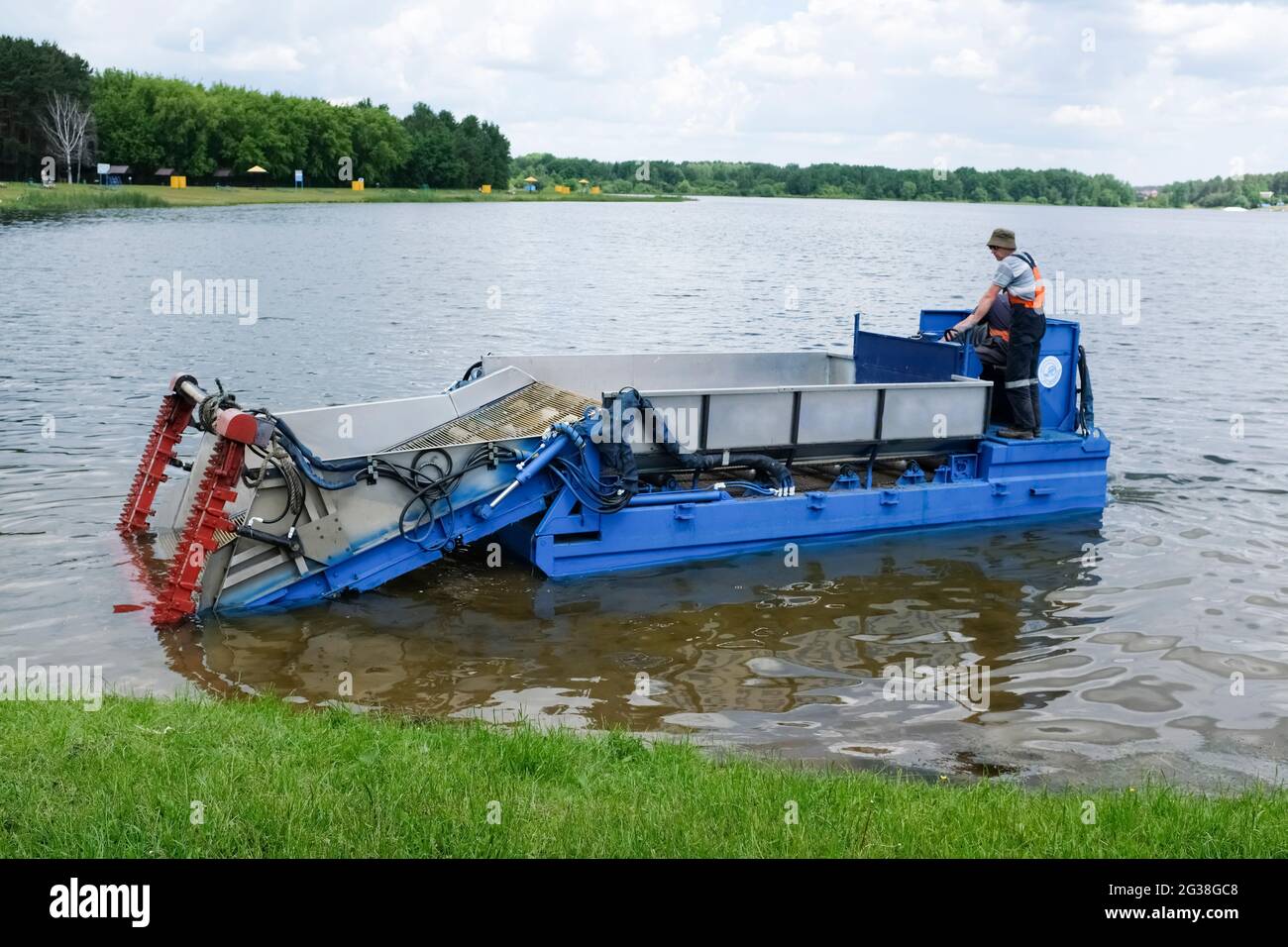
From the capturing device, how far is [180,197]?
93.0 m

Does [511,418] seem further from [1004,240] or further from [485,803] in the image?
[485,803]

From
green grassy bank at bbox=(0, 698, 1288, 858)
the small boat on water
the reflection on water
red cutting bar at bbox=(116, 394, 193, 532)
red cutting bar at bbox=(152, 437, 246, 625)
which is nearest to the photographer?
green grassy bank at bbox=(0, 698, 1288, 858)

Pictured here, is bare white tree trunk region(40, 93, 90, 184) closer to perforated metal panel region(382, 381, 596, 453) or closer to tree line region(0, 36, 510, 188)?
tree line region(0, 36, 510, 188)

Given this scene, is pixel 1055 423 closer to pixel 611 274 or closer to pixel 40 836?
pixel 40 836

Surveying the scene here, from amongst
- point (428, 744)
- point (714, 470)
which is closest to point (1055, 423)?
point (714, 470)

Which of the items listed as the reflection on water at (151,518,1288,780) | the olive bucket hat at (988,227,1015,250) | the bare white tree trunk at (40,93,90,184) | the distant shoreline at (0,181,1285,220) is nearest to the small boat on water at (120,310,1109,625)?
the reflection on water at (151,518,1288,780)

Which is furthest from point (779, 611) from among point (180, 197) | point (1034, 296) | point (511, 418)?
point (180, 197)

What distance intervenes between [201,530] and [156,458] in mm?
2235

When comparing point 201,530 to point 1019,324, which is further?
point 1019,324

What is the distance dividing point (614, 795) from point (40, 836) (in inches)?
99.4

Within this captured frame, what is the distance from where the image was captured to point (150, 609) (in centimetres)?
1019

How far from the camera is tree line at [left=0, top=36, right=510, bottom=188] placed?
324 feet

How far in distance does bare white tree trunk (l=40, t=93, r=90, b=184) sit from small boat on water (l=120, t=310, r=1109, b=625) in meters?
97.7

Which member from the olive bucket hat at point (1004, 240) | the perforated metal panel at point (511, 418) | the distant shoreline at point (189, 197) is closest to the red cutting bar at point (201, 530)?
the perforated metal panel at point (511, 418)
